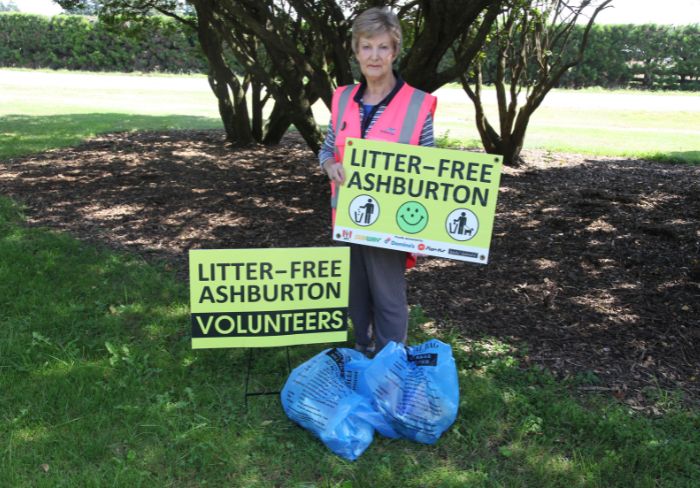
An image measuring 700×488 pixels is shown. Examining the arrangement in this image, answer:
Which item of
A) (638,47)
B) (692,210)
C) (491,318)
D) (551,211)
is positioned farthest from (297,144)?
(638,47)

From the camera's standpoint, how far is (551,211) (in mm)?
6871

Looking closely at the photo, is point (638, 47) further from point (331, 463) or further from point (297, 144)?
point (331, 463)

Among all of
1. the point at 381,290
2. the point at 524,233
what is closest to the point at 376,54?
the point at 381,290

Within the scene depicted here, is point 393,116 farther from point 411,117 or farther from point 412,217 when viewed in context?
point 412,217

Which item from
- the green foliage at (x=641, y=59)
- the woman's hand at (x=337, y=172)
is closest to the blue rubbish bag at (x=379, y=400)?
the woman's hand at (x=337, y=172)

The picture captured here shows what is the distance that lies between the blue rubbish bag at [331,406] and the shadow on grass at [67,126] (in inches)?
323

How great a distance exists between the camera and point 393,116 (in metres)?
3.19

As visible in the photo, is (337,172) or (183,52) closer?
(337,172)

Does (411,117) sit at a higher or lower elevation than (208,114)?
higher

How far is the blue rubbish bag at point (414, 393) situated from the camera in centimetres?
306

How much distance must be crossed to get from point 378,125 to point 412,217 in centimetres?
50

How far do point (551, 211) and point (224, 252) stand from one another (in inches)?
182

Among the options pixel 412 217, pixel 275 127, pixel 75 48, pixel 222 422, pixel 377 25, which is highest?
pixel 75 48

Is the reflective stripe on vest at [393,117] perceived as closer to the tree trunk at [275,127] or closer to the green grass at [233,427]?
the green grass at [233,427]
